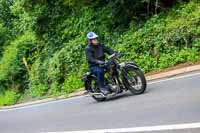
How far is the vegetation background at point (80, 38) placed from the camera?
628 inches

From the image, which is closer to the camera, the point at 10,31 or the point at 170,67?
the point at 170,67

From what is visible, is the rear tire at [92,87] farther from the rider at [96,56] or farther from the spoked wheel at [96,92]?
the rider at [96,56]

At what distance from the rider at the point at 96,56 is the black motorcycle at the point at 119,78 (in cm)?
14

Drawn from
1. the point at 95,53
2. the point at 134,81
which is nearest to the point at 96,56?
the point at 95,53

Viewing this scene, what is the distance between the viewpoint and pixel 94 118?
1080 centimetres

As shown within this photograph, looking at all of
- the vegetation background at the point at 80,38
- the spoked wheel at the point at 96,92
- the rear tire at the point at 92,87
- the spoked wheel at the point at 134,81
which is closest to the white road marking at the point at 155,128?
the spoked wheel at the point at 134,81

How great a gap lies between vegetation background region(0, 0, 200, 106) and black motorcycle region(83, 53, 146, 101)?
312 centimetres

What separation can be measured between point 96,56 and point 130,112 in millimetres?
2590

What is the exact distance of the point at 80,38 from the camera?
21234 mm

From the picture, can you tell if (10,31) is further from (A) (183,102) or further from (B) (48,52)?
(A) (183,102)

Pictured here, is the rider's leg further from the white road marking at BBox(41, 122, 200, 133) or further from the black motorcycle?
the white road marking at BBox(41, 122, 200, 133)

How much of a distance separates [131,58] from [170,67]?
7.40ft

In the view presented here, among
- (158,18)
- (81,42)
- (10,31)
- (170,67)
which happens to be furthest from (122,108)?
(10,31)

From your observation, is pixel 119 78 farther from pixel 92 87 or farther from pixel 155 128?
pixel 155 128
